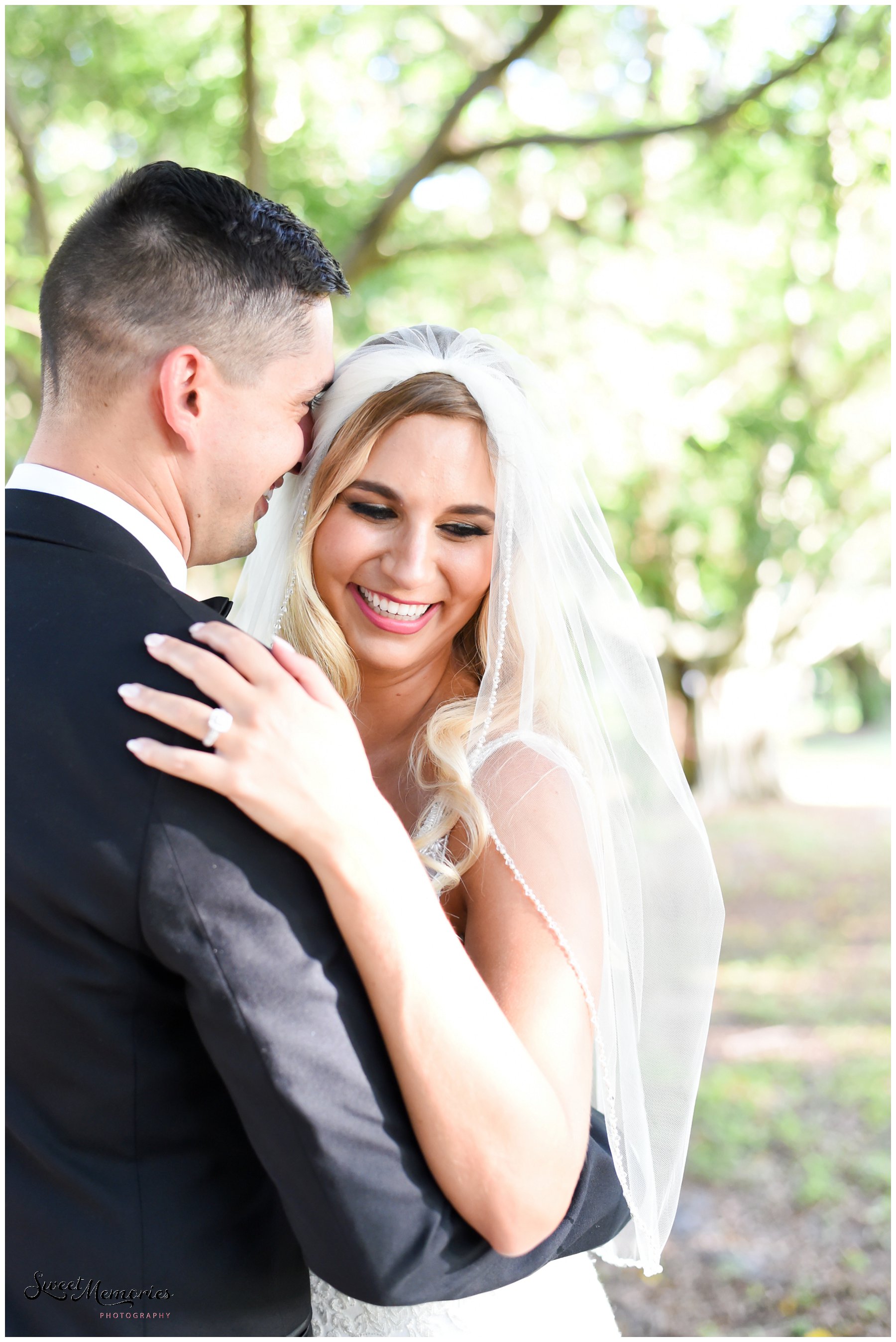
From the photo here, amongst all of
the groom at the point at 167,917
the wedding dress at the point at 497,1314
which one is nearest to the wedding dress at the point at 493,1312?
the wedding dress at the point at 497,1314

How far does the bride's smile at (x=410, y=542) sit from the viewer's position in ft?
8.59

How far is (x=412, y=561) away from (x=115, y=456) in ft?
3.07

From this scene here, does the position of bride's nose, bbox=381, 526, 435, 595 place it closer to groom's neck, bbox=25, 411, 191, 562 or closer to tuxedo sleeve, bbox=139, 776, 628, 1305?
groom's neck, bbox=25, 411, 191, 562

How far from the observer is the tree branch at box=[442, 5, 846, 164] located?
18.4ft

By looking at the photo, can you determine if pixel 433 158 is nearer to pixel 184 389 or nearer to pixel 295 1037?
pixel 184 389

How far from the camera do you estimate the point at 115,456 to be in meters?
1.79

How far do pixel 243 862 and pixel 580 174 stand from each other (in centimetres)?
977

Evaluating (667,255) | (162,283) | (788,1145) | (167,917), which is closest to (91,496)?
(162,283)

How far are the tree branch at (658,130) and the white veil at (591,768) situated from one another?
3485 millimetres

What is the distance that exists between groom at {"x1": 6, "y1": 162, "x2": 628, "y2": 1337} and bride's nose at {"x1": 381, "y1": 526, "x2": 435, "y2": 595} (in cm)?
62

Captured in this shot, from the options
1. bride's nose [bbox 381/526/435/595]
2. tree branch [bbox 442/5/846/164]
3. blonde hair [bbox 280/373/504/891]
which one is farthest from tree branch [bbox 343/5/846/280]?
bride's nose [bbox 381/526/435/595]

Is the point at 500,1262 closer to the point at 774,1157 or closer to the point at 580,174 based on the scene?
the point at 774,1157

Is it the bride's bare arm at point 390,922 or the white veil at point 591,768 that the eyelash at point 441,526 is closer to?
the white veil at point 591,768

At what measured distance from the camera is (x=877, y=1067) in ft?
23.8
